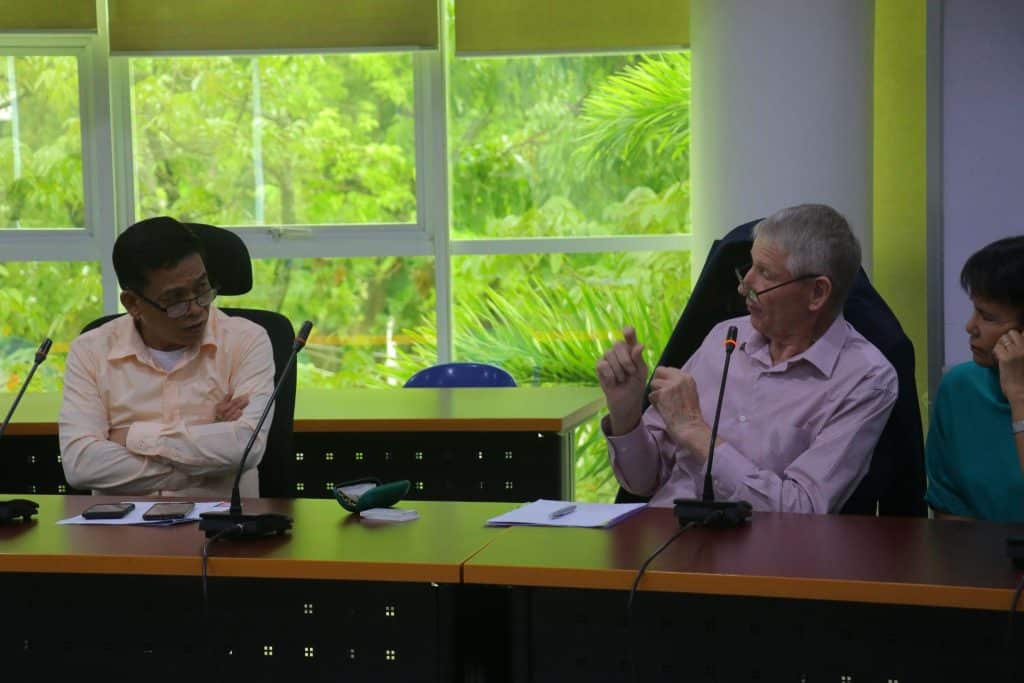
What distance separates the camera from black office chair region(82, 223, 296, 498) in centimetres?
316

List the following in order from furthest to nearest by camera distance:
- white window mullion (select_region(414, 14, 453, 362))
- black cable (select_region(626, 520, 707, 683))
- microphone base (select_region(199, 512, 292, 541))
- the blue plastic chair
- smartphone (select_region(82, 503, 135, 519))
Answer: white window mullion (select_region(414, 14, 453, 362)) < the blue plastic chair < smartphone (select_region(82, 503, 135, 519)) < microphone base (select_region(199, 512, 292, 541)) < black cable (select_region(626, 520, 707, 683))

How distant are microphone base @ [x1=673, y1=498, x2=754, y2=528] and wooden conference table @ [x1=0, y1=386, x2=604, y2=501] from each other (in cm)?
144

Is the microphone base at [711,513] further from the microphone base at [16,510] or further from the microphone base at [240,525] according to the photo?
the microphone base at [16,510]

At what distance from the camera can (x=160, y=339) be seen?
10.2 feet

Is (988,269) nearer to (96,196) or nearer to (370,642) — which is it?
(370,642)

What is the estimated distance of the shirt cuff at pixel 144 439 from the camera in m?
2.94

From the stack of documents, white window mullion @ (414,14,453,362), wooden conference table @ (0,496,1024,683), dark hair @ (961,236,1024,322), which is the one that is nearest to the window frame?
white window mullion @ (414,14,453,362)

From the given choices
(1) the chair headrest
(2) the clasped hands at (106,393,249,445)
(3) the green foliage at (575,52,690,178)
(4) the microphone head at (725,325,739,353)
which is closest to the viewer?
(4) the microphone head at (725,325,739,353)

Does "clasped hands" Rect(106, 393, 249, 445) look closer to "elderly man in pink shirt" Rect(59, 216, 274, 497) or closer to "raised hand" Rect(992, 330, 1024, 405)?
"elderly man in pink shirt" Rect(59, 216, 274, 497)

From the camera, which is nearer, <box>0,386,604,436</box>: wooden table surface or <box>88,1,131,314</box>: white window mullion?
<box>0,386,604,436</box>: wooden table surface

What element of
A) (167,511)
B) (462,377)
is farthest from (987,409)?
(462,377)

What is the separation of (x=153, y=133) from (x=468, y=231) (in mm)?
1485

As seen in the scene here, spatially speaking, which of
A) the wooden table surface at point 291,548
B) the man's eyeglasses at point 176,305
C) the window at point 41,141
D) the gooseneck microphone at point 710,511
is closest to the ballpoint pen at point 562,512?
the wooden table surface at point 291,548

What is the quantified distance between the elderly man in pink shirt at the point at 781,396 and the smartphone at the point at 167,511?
83 centimetres
